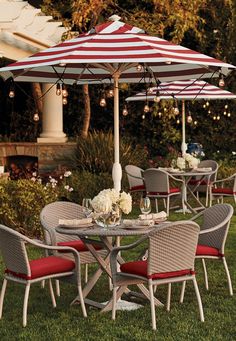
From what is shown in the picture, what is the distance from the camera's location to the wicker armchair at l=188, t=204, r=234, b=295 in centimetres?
809

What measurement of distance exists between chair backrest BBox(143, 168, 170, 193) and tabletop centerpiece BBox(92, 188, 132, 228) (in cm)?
684

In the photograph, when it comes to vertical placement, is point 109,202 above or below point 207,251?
above

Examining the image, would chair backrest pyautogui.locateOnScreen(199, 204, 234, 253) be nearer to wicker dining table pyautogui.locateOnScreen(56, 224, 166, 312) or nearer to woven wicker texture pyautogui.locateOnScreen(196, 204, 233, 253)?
woven wicker texture pyautogui.locateOnScreen(196, 204, 233, 253)

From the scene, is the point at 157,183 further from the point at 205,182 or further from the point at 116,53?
the point at 116,53

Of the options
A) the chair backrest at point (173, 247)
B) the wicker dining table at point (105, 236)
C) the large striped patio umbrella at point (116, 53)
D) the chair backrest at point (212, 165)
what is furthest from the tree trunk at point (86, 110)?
the chair backrest at point (173, 247)

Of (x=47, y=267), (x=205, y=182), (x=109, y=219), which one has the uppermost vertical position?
(x=109, y=219)

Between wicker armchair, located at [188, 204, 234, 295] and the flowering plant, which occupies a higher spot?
wicker armchair, located at [188, 204, 234, 295]

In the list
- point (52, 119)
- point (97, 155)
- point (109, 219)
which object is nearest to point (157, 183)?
point (97, 155)

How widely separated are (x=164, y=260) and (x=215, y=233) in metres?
1.18

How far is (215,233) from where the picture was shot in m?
8.31

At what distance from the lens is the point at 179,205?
16.9m

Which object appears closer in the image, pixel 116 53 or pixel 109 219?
pixel 109 219

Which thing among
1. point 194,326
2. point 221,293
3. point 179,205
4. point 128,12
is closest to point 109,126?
point 128,12

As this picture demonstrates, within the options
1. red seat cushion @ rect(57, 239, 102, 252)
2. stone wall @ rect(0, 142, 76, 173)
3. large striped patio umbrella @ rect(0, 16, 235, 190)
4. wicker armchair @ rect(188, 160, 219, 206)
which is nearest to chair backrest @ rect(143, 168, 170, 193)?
wicker armchair @ rect(188, 160, 219, 206)
